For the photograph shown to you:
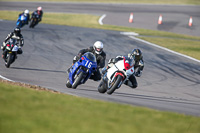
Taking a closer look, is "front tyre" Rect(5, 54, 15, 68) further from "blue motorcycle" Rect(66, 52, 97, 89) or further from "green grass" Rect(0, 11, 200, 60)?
"green grass" Rect(0, 11, 200, 60)

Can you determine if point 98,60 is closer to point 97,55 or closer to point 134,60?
point 97,55

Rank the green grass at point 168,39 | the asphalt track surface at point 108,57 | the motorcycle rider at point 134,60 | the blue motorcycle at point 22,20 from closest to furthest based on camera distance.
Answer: the asphalt track surface at point 108,57 → the motorcycle rider at point 134,60 → the green grass at point 168,39 → the blue motorcycle at point 22,20

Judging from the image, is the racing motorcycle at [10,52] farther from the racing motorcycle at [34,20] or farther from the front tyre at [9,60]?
the racing motorcycle at [34,20]

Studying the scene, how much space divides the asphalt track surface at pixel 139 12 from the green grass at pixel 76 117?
78.8 ft

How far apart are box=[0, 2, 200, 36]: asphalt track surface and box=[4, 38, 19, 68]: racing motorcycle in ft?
61.4

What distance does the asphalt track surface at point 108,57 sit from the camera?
11.6 m

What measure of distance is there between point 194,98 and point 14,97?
718cm

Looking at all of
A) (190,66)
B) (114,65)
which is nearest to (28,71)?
(114,65)

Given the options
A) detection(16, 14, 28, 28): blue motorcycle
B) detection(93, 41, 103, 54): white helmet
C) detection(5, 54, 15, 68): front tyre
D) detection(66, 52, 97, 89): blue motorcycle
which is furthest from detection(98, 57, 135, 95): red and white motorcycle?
detection(16, 14, 28, 28): blue motorcycle

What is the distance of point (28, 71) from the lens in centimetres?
1467

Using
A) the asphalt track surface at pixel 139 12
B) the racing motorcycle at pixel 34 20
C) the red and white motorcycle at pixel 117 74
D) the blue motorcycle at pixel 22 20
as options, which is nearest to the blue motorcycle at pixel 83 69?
the red and white motorcycle at pixel 117 74

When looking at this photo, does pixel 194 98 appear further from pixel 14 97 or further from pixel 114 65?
pixel 14 97

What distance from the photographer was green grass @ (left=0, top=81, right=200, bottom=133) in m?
6.01

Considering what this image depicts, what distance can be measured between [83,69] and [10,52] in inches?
198
